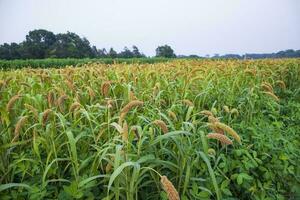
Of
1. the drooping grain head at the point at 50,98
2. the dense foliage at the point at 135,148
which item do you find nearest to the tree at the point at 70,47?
the dense foliage at the point at 135,148

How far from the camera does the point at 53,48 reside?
43.4m

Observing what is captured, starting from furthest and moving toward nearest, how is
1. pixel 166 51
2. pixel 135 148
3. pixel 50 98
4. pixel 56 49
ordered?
pixel 166 51
pixel 56 49
pixel 50 98
pixel 135 148

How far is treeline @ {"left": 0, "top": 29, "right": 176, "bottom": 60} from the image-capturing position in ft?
133

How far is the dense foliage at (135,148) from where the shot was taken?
164 centimetres

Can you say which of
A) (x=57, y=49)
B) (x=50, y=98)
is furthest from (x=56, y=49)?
(x=50, y=98)

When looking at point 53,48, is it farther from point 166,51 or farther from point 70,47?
point 166,51

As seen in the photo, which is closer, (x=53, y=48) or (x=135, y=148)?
(x=135, y=148)

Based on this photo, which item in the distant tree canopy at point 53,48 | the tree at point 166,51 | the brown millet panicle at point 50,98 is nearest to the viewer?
the brown millet panicle at point 50,98

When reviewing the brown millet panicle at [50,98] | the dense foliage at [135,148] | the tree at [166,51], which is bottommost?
the tree at [166,51]

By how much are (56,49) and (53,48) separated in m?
0.99

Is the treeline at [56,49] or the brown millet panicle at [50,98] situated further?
the treeline at [56,49]

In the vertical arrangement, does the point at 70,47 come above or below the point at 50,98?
below

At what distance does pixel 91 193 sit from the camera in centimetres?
168

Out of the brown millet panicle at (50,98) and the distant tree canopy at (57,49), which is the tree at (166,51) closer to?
the distant tree canopy at (57,49)
